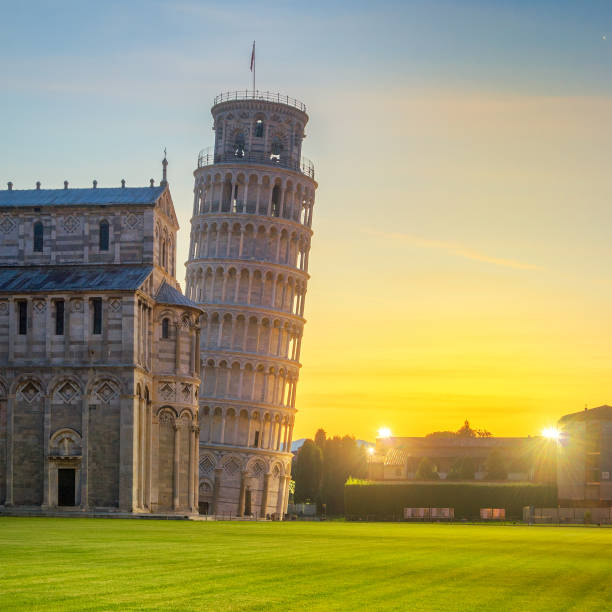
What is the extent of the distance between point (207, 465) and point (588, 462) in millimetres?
39218

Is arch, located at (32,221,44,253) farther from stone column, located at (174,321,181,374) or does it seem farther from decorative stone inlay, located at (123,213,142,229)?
stone column, located at (174,321,181,374)

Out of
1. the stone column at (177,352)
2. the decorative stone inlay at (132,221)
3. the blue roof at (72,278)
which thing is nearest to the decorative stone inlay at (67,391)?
the blue roof at (72,278)

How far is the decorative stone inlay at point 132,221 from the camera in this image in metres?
76.5

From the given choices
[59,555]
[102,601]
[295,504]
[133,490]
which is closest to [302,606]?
[102,601]

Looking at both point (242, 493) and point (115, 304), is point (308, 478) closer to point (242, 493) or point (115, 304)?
point (242, 493)

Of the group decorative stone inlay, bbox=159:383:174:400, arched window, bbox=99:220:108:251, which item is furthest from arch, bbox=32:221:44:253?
decorative stone inlay, bbox=159:383:174:400

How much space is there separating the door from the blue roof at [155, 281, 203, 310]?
12.8 metres

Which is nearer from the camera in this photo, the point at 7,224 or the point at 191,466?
the point at 191,466

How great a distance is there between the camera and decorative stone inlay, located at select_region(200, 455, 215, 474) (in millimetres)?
114125

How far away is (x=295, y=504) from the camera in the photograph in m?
141

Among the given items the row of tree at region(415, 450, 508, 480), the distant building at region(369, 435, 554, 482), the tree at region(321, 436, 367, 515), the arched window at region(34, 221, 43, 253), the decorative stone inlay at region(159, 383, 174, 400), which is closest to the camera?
the decorative stone inlay at region(159, 383, 174, 400)

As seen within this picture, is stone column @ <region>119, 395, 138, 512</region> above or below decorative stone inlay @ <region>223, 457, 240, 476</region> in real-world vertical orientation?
above

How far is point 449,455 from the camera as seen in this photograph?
16350cm

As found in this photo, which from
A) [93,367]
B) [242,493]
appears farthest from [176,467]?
[242,493]
